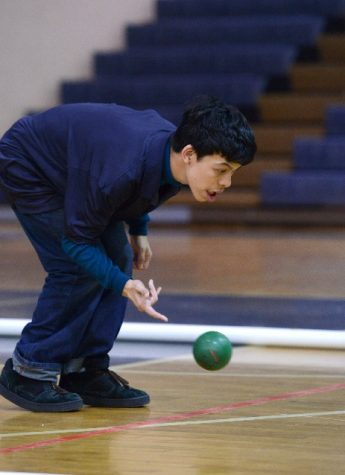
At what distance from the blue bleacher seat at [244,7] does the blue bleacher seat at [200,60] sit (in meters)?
0.41

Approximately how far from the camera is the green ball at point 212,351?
2807 mm

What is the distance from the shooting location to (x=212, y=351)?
280 cm

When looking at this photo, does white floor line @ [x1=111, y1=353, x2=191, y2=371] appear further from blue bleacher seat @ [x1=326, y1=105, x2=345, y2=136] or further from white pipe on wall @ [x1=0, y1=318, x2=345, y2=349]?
blue bleacher seat @ [x1=326, y1=105, x2=345, y2=136]

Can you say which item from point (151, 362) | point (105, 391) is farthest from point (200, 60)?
point (105, 391)

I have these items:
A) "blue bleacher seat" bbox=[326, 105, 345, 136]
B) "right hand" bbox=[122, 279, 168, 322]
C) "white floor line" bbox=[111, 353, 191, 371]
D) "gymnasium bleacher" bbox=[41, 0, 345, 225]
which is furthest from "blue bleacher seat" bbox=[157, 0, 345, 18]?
"right hand" bbox=[122, 279, 168, 322]

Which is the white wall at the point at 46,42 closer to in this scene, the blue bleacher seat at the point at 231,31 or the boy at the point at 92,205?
the blue bleacher seat at the point at 231,31

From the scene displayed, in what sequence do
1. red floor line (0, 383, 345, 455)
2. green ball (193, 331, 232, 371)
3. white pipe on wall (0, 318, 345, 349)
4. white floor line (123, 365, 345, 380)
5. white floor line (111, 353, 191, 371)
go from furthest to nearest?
white pipe on wall (0, 318, 345, 349)
white floor line (111, 353, 191, 371)
white floor line (123, 365, 345, 380)
green ball (193, 331, 232, 371)
red floor line (0, 383, 345, 455)

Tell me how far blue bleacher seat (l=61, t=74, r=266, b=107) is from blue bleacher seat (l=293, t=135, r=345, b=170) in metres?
0.67

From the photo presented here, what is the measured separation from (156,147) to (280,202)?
6.17 m

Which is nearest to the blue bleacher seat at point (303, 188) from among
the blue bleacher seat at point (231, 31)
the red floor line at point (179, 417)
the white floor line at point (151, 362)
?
the blue bleacher seat at point (231, 31)

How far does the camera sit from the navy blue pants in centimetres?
283

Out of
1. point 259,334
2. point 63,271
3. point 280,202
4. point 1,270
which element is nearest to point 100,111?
point 63,271

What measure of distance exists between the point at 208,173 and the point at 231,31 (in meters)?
7.33

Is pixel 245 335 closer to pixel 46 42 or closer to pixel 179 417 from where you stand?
pixel 179 417
